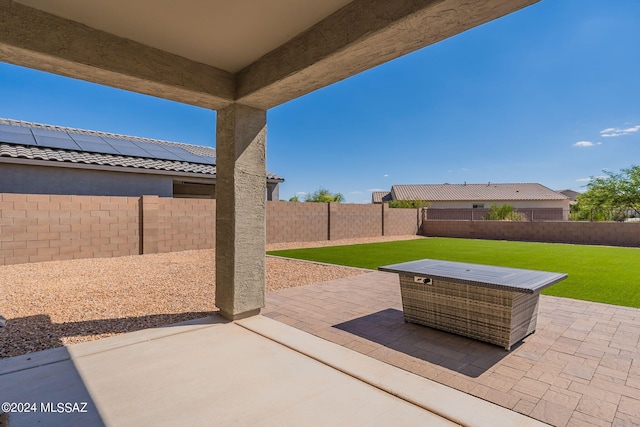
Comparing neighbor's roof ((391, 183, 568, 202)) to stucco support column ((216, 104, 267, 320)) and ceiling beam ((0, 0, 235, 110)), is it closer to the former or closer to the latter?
stucco support column ((216, 104, 267, 320))

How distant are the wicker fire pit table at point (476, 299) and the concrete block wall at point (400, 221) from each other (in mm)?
14220

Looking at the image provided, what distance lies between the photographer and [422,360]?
10.3ft

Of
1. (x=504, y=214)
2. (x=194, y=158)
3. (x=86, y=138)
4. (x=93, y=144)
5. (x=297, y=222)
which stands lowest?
(x=297, y=222)

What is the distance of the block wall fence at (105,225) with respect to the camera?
25.7 feet

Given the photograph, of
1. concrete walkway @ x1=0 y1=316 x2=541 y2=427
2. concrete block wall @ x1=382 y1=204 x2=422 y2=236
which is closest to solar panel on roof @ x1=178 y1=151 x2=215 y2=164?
concrete block wall @ x1=382 y1=204 x2=422 y2=236

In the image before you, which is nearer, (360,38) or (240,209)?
(360,38)

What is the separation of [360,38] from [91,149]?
12867mm

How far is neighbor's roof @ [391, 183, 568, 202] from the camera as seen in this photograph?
34.8 metres

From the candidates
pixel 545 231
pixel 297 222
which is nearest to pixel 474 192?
pixel 545 231

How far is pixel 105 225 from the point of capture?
912 centimetres

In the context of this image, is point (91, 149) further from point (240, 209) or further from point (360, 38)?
point (360, 38)

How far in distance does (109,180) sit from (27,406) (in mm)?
10964

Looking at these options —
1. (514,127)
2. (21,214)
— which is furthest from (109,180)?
(514,127)

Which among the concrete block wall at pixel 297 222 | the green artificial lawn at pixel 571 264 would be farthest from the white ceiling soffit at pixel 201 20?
the concrete block wall at pixel 297 222
